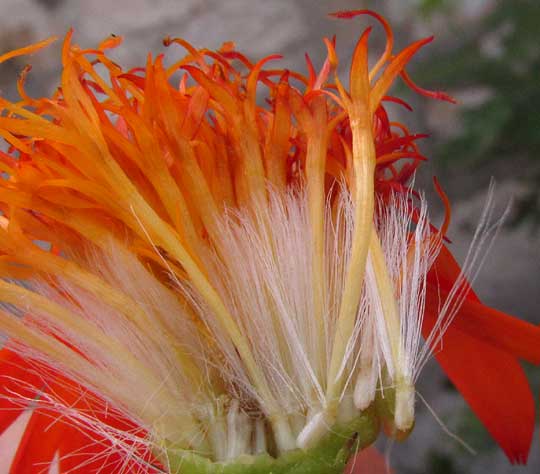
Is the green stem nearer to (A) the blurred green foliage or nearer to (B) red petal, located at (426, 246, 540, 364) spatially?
(B) red petal, located at (426, 246, 540, 364)

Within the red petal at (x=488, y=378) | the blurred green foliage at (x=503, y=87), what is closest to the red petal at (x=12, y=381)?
the red petal at (x=488, y=378)

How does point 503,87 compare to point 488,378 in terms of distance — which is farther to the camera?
point 503,87

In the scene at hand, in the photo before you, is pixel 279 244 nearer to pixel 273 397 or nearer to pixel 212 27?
pixel 273 397

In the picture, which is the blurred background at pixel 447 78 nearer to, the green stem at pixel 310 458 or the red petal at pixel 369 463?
the red petal at pixel 369 463

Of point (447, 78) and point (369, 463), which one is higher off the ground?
point (447, 78)

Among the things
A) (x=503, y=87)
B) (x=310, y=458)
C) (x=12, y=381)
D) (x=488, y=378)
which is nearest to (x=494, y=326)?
(x=488, y=378)

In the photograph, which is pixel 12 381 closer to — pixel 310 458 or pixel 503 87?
pixel 310 458

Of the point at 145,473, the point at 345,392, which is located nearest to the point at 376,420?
the point at 345,392

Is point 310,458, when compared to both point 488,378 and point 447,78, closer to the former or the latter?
point 488,378

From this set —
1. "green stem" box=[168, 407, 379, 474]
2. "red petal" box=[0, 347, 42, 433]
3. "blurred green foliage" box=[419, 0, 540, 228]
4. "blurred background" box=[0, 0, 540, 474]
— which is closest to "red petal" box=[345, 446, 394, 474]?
"green stem" box=[168, 407, 379, 474]
